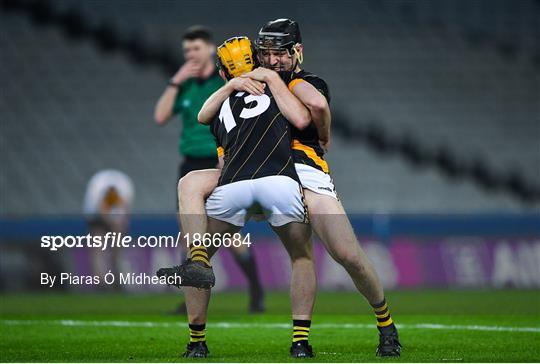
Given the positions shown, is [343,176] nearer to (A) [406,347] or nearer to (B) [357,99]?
(B) [357,99]

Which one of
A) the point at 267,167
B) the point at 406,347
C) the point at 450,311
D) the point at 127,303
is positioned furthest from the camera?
the point at 127,303

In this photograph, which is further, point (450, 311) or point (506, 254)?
point (506, 254)

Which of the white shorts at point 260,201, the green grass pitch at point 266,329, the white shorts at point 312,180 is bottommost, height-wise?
the green grass pitch at point 266,329

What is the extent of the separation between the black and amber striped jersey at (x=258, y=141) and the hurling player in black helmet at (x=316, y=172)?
120 mm

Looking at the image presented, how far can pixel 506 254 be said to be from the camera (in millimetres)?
15008

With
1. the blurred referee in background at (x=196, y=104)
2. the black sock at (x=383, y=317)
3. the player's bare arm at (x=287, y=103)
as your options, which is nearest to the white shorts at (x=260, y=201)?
the player's bare arm at (x=287, y=103)

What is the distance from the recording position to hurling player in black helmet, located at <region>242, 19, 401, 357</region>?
6.70 meters

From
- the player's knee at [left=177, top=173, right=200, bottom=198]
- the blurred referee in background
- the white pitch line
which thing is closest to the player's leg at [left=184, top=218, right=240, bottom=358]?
the player's knee at [left=177, top=173, right=200, bottom=198]

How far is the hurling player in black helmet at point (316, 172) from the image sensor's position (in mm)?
6695

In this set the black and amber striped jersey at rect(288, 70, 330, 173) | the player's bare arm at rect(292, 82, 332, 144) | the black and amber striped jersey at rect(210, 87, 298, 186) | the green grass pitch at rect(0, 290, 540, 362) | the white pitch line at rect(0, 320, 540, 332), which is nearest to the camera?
the player's bare arm at rect(292, 82, 332, 144)

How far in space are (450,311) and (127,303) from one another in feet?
11.8

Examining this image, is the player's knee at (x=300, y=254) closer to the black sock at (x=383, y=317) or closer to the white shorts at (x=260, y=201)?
the white shorts at (x=260, y=201)

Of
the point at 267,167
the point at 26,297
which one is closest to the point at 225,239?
the point at 267,167

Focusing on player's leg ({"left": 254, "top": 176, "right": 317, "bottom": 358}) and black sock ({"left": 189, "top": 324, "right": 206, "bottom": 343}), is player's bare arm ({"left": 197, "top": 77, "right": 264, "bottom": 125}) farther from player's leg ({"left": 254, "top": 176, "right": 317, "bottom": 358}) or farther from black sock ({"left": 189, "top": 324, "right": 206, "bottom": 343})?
black sock ({"left": 189, "top": 324, "right": 206, "bottom": 343})
